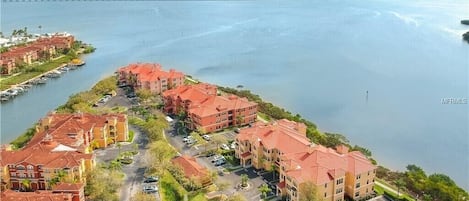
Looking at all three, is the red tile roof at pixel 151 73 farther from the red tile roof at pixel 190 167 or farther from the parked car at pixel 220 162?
the red tile roof at pixel 190 167

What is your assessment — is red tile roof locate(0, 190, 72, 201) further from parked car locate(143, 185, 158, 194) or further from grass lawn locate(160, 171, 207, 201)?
grass lawn locate(160, 171, 207, 201)

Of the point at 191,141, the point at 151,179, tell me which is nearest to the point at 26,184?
the point at 151,179

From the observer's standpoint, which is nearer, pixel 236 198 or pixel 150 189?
pixel 236 198

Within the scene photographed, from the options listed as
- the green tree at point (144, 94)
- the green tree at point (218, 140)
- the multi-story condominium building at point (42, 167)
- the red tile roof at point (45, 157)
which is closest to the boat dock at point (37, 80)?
the green tree at point (144, 94)

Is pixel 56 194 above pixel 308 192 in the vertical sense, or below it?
above

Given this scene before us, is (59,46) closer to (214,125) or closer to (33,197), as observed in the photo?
(214,125)

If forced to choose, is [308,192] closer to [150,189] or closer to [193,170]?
[193,170]

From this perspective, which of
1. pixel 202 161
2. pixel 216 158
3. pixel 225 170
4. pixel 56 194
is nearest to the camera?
pixel 56 194

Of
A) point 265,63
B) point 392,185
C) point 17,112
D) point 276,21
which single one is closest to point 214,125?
point 392,185

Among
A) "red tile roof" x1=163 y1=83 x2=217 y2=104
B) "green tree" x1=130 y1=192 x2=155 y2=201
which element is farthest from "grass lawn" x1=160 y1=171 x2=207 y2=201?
"red tile roof" x1=163 y1=83 x2=217 y2=104
